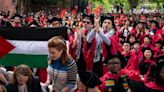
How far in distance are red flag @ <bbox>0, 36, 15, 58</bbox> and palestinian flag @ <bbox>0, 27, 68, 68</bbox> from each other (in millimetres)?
179

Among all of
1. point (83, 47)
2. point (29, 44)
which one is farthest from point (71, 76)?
A: point (83, 47)

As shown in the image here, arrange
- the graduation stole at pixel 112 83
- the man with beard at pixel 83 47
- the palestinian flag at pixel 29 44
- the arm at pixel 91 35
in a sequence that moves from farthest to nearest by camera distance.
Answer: the man with beard at pixel 83 47
the arm at pixel 91 35
the palestinian flag at pixel 29 44
the graduation stole at pixel 112 83

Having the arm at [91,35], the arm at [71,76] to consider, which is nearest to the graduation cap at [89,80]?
the arm at [71,76]

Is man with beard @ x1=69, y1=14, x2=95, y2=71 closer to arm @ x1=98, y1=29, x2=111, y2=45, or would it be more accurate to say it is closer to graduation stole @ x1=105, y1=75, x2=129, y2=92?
arm @ x1=98, y1=29, x2=111, y2=45

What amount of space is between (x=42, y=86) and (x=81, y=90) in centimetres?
114

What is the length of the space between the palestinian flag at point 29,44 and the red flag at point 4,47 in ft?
0.59

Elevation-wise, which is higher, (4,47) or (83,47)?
(4,47)

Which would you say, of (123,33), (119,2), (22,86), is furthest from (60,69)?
(119,2)

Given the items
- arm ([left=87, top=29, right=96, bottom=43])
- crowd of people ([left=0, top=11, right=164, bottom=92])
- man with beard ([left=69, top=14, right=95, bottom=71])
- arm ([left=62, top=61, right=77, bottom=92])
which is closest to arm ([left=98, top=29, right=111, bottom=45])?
→ crowd of people ([left=0, top=11, right=164, bottom=92])

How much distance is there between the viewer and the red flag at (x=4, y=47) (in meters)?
6.91

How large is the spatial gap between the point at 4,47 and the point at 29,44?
1.93 feet

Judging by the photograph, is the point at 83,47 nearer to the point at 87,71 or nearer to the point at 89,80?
the point at 87,71

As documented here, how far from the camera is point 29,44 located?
7.54 m

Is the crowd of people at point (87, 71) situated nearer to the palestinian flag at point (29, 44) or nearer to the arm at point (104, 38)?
the arm at point (104, 38)
